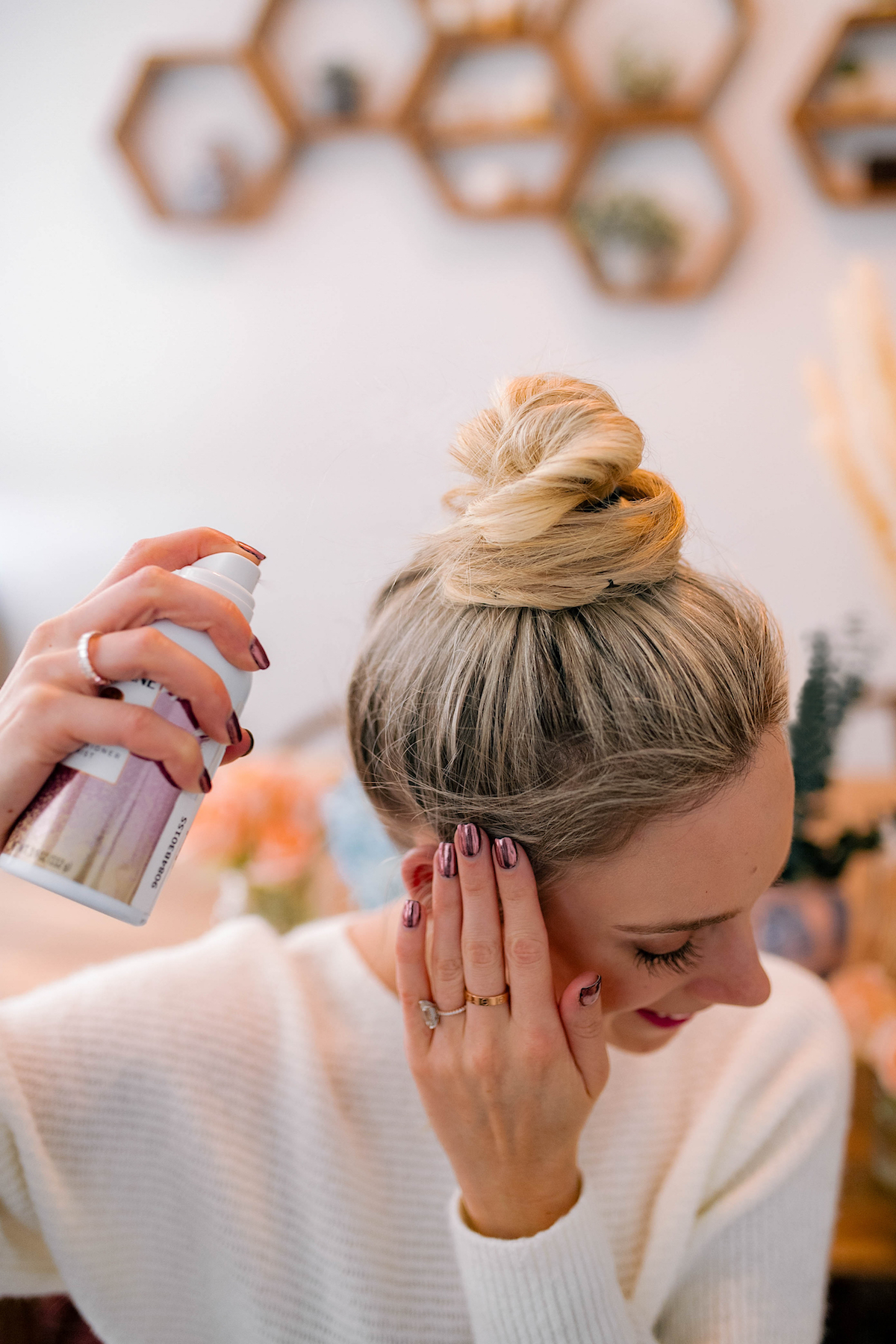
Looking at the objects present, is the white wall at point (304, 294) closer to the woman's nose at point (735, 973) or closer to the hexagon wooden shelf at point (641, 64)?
the hexagon wooden shelf at point (641, 64)

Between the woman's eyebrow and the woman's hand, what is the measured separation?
0.05 metres

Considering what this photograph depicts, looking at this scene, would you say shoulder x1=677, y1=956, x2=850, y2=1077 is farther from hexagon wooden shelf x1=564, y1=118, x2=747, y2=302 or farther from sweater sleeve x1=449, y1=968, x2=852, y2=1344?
hexagon wooden shelf x1=564, y1=118, x2=747, y2=302

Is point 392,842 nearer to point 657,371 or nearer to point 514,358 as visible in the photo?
point 514,358

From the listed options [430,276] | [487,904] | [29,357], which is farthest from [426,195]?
[487,904]

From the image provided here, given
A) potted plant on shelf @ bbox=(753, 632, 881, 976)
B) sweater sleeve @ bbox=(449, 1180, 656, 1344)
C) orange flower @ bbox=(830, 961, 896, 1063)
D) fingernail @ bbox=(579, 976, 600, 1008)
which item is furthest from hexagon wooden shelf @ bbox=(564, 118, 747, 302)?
sweater sleeve @ bbox=(449, 1180, 656, 1344)

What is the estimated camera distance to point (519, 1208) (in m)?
0.73

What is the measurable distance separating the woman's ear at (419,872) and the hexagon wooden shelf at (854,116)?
2061 millimetres

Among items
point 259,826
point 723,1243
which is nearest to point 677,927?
point 723,1243

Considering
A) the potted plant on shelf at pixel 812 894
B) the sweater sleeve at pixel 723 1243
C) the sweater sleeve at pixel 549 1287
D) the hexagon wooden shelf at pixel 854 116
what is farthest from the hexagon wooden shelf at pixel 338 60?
the sweater sleeve at pixel 549 1287

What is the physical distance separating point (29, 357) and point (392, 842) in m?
1.81

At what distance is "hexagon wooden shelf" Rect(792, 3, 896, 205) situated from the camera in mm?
2131

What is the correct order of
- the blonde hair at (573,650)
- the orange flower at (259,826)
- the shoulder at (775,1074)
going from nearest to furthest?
the blonde hair at (573,650) → the shoulder at (775,1074) → the orange flower at (259,826)

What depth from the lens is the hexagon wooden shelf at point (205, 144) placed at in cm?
226

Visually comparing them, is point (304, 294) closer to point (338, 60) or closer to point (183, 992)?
point (338, 60)
